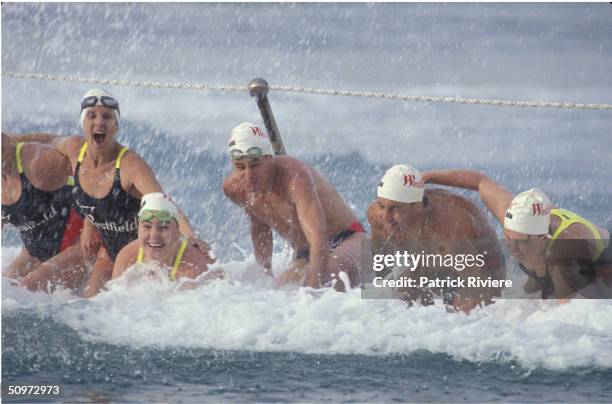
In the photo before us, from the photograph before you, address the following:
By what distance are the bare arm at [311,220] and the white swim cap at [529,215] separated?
71 centimetres

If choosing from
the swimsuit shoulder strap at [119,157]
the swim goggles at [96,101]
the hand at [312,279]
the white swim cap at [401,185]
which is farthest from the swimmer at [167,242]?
the white swim cap at [401,185]

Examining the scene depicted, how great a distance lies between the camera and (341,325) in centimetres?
342

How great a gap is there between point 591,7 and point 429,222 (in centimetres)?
106

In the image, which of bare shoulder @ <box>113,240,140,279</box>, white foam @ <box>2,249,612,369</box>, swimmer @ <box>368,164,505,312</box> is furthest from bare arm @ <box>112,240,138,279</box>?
swimmer @ <box>368,164,505,312</box>

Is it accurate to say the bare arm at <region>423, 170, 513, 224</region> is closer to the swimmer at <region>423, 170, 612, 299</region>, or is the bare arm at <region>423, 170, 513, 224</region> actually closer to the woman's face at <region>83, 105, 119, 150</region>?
the swimmer at <region>423, 170, 612, 299</region>

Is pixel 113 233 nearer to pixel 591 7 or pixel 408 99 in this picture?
pixel 408 99

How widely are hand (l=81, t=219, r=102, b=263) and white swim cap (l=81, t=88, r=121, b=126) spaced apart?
20.5 inches

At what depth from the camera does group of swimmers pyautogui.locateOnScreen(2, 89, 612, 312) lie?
3.52 m

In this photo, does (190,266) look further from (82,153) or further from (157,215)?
(82,153)

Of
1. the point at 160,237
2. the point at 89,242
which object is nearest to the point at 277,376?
the point at 160,237

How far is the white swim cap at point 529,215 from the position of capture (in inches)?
137

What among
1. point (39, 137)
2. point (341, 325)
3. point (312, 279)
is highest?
point (39, 137)

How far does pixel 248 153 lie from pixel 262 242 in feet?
1.51

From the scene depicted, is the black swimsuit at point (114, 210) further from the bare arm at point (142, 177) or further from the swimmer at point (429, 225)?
the swimmer at point (429, 225)
